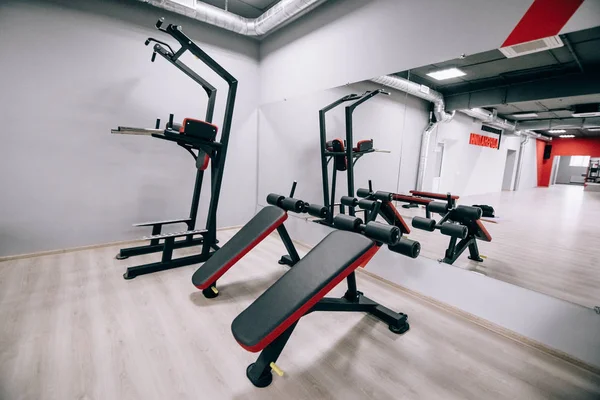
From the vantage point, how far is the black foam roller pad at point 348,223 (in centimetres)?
174

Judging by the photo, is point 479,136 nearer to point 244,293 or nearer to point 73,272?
point 244,293

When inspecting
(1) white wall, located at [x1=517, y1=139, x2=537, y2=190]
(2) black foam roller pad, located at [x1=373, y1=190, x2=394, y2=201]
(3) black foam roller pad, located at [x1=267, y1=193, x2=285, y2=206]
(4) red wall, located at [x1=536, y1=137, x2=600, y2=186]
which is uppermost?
(4) red wall, located at [x1=536, y1=137, x2=600, y2=186]

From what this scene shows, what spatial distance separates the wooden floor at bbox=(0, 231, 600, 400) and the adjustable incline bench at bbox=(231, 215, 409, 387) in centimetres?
20

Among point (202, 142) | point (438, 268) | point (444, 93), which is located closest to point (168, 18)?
point (202, 142)

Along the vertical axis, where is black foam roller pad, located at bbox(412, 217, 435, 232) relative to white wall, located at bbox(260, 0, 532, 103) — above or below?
below

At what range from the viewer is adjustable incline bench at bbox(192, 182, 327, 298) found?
84.1 inches

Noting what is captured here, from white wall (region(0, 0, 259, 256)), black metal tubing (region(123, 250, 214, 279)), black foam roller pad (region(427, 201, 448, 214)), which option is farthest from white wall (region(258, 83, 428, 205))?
black metal tubing (region(123, 250, 214, 279))

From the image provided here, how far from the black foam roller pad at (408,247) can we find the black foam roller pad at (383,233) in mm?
68

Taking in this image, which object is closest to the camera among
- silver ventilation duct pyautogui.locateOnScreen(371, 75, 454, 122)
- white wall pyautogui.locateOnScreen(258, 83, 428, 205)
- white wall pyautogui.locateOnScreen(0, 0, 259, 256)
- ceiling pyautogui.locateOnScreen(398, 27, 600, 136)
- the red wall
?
ceiling pyautogui.locateOnScreen(398, 27, 600, 136)

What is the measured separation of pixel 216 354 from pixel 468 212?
2223 mm

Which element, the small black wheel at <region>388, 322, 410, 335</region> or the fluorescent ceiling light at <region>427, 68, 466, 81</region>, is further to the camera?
the fluorescent ceiling light at <region>427, 68, 466, 81</region>

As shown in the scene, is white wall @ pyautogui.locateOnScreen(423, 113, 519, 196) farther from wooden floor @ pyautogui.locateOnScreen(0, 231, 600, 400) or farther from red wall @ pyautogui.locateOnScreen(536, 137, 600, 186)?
wooden floor @ pyautogui.locateOnScreen(0, 231, 600, 400)

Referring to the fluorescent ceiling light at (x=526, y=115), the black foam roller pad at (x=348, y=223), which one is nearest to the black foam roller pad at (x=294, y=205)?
the black foam roller pad at (x=348, y=223)

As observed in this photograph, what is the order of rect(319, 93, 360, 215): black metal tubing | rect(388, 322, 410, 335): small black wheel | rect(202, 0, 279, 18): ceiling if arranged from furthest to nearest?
rect(202, 0, 279, 18): ceiling < rect(319, 93, 360, 215): black metal tubing < rect(388, 322, 410, 335): small black wheel
